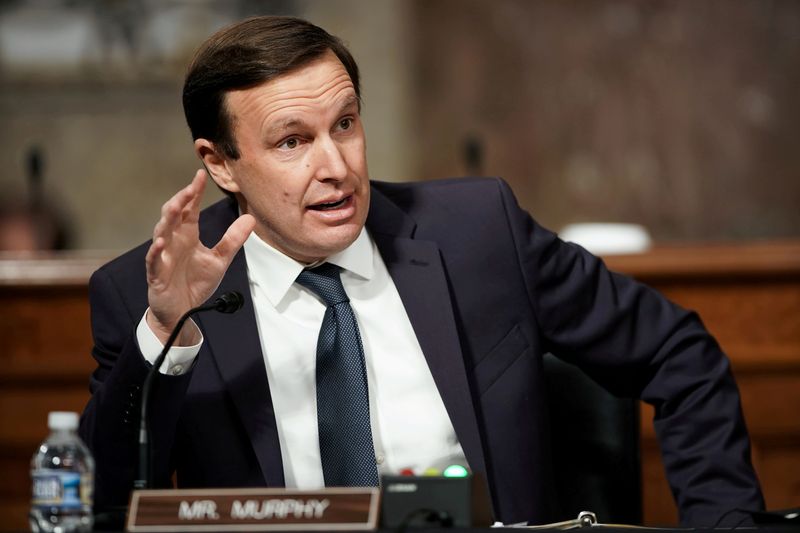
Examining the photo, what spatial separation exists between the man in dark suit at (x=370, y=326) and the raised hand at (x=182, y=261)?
0.03m

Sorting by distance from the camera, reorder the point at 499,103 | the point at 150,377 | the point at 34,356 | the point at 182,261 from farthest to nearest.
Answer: the point at 499,103 < the point at 34,356 < the point at 182,261 < the point at 150,377

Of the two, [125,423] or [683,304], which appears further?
[683,304]

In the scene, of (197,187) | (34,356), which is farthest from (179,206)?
(34,356)

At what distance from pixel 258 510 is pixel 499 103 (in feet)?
14.9

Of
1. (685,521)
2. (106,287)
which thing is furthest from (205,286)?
(685,521)

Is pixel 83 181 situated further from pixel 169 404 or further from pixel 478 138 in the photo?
pixel 169 404

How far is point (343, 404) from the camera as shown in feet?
6.75

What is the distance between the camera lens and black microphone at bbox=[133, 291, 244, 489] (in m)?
1.62

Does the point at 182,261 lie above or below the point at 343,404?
above

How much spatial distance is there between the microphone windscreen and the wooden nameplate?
0.34m

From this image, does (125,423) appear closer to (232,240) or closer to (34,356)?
(232,240)

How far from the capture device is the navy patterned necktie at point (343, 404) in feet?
6.62

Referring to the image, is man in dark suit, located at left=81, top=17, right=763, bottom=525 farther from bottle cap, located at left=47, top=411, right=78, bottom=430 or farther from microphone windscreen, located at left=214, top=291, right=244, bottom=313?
bottle cap, located at left=47, top=411, right=78, bottom=430

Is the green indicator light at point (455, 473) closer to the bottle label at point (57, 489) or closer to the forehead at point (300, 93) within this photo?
the bottle label at point (57, 489)
